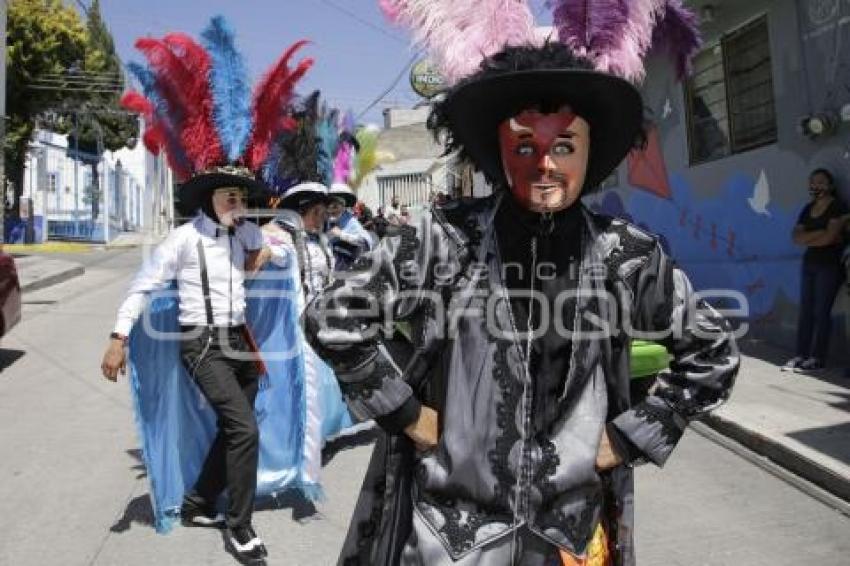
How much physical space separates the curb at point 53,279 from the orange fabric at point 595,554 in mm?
14253

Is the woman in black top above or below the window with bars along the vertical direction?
below

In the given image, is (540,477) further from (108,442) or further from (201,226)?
(108,442)

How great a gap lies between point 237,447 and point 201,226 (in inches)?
44.3

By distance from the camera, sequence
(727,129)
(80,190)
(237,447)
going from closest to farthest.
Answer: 1. (237,447)
2. (727,129)
3. (80,190)

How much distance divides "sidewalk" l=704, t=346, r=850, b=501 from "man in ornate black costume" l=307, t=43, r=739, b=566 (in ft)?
10.8

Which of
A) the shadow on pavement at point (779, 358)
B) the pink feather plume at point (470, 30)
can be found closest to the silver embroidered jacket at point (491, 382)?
the pink feather plume at point (470, 30)

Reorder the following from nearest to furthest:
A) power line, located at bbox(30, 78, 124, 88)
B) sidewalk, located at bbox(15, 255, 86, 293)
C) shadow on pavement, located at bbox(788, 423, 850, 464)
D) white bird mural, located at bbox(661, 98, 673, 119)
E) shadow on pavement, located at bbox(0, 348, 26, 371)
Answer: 1. shadow on pavement, located at bbox(788, 423, 850, 464)
2. shadow on pavement, located at bbox(0, 348, 26, 371)
3. white bird mural, located at bbox(661, 98, 673, 119)
4. sidewalk, located at bbox(15, 255, 86, 293)
5. power line, located at bbox(30, 78, 124, 88)

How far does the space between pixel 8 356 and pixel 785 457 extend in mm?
7662

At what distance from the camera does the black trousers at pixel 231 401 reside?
4.02 m

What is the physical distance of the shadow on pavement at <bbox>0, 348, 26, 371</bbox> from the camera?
855 cm

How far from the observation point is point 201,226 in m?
4.26

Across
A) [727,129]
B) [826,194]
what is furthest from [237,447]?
[727,129]

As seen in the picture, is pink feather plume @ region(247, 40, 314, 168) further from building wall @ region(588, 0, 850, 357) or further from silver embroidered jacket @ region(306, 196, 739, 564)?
building wall @ region(588, 0, 850, 357)

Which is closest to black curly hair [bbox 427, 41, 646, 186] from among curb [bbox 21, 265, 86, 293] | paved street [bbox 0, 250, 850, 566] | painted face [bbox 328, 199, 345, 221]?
paved street [bbox 0, 250, 850, 566]
